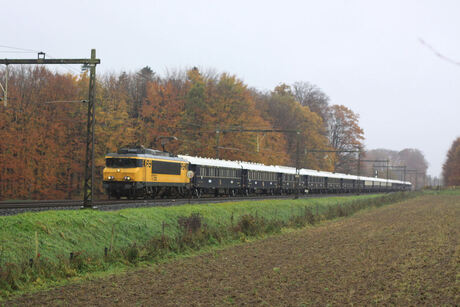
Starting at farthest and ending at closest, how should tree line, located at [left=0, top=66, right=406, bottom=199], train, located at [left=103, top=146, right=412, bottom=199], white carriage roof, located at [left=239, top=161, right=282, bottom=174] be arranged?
white carriage roof, located at [left=239, top=161, right=282, bottom=174] → tree line, located at [left=0, top=66, right=406, bottom=199] → train, located at [left=103, top=146, right=412, bottom=199]

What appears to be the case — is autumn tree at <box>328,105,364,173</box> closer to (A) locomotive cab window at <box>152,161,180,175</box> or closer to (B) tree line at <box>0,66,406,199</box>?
(B) tree line at <box>0,66,406,199</box>

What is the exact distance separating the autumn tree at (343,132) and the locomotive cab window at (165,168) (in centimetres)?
6478

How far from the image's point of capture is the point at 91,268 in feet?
59.4

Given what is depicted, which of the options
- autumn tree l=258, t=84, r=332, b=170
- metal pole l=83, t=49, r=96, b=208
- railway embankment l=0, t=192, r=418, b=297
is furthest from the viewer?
autumn tree l=258, t=84, r=332, b=170

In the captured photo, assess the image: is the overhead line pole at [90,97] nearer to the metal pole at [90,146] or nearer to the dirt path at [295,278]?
the metal pole at [90,146]

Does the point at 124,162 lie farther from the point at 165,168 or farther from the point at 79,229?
the point at 79,229

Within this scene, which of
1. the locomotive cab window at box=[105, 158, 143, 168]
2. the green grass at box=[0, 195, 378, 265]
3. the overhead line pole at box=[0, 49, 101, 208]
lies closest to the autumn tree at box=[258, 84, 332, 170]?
the locomotive cab window at box=[105, 158, 143, 168]

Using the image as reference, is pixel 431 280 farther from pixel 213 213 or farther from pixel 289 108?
pixel 289 108

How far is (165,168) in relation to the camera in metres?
41.1

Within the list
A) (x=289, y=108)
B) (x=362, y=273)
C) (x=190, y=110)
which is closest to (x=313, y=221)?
(x=362, y=273)

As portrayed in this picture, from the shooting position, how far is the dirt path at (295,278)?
13844mm

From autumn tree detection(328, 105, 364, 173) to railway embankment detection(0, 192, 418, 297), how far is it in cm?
7422

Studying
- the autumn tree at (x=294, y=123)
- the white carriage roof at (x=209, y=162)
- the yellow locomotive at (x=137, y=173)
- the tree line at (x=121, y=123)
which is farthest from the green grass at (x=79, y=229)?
the autumn tree at (x=294, y=123)

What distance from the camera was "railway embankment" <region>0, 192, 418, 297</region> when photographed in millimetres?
16531
